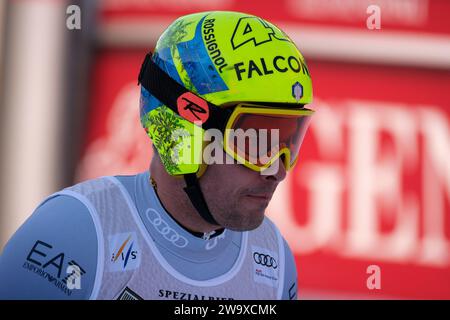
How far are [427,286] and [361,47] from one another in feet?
8.45

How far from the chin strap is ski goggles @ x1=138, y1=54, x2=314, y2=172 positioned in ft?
0.16

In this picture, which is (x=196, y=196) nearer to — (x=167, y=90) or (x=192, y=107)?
(x=192, y=107)

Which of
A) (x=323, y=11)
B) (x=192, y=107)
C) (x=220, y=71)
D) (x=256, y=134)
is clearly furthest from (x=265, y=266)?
(x=323, y=11)

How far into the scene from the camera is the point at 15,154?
8453 mm

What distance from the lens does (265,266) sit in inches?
142

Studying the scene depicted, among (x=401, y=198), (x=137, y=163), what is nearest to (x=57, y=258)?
(x=137, y=163)

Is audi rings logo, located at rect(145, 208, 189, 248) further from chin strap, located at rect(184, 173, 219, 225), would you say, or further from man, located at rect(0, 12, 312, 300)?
chin strap, located at rect(184, 173, 219, 225)

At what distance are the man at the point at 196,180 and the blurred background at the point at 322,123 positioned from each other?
5.00 metres

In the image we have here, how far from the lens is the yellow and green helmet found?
3271 mm

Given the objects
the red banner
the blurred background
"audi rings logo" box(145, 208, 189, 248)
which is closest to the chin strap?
"audi rings logo" box(145, 208, 189, 248)

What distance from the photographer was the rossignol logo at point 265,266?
355cm

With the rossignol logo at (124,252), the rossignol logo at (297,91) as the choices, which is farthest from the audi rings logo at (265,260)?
the rossignol logo at (297,91)

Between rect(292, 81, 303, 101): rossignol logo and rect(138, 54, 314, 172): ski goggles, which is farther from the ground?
rect(292, 81, 303, 101): rossignol logo
